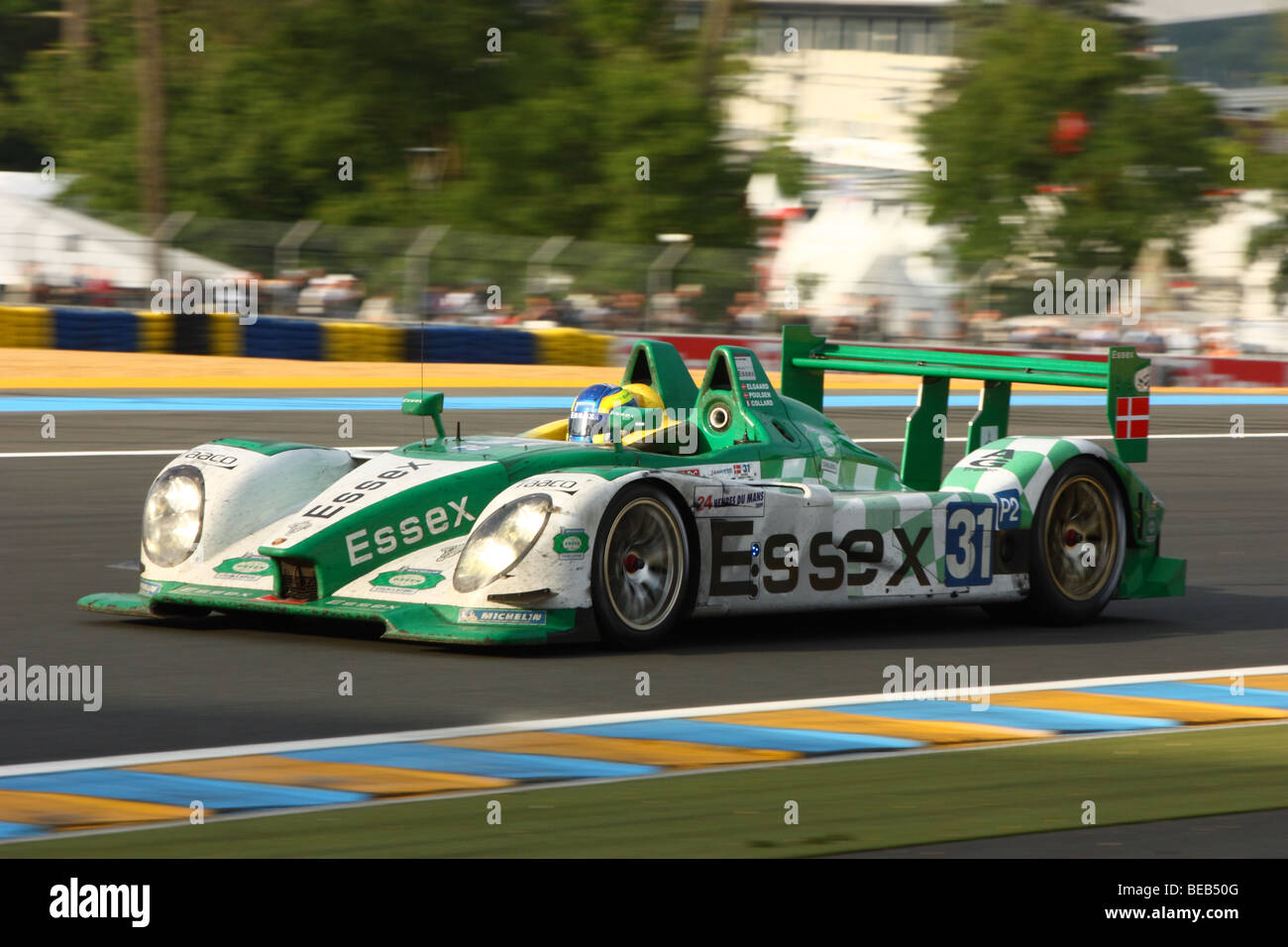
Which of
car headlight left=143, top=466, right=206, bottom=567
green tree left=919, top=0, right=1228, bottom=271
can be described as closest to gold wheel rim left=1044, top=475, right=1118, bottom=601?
car headlight left=143, top=466, right=206, bottom=567

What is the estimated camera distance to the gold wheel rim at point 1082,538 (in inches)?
386

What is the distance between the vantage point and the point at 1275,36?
45.7 meters

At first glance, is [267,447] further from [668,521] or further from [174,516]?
[668,521]

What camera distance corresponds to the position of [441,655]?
8.29m

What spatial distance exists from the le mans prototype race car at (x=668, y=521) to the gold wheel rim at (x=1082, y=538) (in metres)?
0.01

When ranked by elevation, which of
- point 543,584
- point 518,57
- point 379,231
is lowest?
point 543,584

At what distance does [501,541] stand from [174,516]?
1606mm

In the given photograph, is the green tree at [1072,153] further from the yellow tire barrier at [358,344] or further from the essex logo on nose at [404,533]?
the essex logo on nose at [404,533]

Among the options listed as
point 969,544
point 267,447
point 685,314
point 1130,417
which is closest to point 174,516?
point 267,447

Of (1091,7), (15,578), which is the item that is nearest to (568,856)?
(15,578)

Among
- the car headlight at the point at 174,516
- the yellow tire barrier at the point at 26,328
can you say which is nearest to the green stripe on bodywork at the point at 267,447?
the car headlight at the point at 174,516

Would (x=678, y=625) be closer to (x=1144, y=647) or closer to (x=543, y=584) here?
(x=543, y=584)

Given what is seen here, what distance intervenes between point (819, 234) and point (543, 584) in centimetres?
3492

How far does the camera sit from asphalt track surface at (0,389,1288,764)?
700 centimetres
